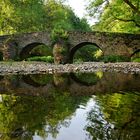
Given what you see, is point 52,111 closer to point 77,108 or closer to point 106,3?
point 77,108

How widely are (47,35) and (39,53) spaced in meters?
9.72

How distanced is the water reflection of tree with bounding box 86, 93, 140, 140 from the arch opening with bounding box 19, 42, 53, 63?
104 ft

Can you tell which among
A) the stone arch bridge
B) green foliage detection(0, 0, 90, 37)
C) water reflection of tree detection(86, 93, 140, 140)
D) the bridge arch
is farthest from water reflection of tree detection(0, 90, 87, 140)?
green foliage detection(0, 0, 90, 37)

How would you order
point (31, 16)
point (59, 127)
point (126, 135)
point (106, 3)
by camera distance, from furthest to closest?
1. point (31, 16)
2. point (106, 3)
3. point (59, 127)
4. point (126, 135)

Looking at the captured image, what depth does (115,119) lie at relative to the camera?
729 cm

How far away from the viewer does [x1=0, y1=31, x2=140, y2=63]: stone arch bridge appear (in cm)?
3556

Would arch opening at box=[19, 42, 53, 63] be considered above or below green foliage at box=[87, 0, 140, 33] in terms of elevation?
below

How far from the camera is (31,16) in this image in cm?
5041

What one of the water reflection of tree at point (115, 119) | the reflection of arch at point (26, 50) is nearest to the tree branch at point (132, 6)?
the reflection of arch at point (26, 50)

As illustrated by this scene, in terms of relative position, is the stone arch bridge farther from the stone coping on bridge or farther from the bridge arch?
the stone coping on bridge

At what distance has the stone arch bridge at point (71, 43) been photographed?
117ft

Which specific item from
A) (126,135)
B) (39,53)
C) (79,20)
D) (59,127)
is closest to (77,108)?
(59,127)

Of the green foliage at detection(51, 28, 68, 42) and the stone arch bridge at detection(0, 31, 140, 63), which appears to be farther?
the green foliage at detection(51, 28, 68, 42)

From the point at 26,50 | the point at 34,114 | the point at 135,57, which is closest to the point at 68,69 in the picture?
the point at 34,114
